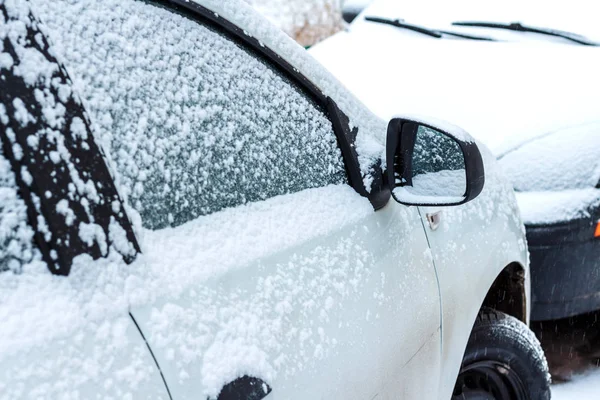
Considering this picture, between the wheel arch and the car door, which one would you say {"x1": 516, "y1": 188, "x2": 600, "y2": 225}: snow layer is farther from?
the car door

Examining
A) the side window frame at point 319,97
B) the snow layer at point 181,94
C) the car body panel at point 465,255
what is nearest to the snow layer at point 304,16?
the car body panel at point 465,255

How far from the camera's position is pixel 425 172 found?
1.69m

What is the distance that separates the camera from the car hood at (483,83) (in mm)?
3078

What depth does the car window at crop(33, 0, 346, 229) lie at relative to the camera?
1.09 metres

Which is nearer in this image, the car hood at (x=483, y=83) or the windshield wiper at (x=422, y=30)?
the car hood at (x=483, y=83)

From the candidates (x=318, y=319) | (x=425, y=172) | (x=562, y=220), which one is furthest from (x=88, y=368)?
(x=562, y=220)

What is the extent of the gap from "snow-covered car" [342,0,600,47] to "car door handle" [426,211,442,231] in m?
2.25

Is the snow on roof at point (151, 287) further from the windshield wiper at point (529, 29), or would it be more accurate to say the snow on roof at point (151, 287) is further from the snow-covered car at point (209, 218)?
the windshield wiper at point (529, 29)

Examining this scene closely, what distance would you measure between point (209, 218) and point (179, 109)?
0.68ft

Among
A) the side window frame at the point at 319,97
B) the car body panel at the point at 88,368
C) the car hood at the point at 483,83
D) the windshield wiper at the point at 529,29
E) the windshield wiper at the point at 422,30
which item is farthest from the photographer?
the windshield wiper at the point at 422,30

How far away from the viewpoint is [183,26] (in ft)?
4.19

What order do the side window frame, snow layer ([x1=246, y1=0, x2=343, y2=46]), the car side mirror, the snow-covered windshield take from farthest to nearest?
1. snow layer ([x1=246, y1=0, x2=343, y2=46])
2. the snow-covered windshield
3. the car side mirror
4. the side window frame

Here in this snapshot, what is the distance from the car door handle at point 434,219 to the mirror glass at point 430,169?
0.45 feet

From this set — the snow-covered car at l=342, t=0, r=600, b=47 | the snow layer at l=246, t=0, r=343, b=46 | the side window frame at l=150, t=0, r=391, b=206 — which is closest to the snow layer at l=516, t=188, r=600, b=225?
the snow-covered car at l=342, t=0, r=600, b=47
